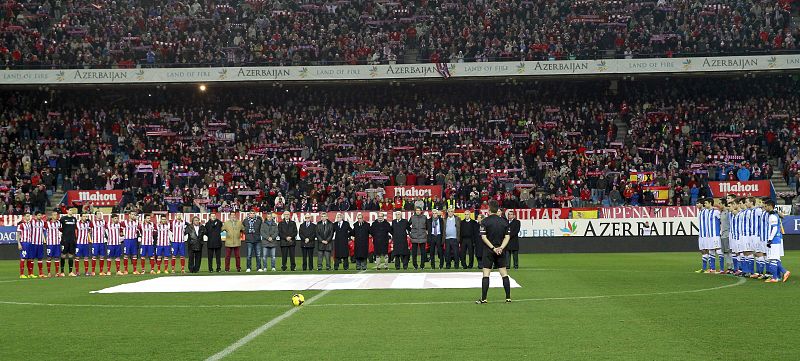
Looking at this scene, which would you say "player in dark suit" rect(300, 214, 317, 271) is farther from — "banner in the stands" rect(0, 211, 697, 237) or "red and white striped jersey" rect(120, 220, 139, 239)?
"banner in the stands" rect(0, 211, 697, 237)

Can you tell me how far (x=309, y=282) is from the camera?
23.9 m

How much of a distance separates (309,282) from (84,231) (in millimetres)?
9263

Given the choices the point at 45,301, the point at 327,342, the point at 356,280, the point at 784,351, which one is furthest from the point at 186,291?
the point at 784,351

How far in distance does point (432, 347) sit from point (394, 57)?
141 ft

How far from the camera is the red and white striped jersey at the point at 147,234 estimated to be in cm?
3031

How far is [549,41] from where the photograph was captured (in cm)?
5416

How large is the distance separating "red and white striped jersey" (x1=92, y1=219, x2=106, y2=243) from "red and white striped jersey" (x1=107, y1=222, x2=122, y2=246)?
16 cm

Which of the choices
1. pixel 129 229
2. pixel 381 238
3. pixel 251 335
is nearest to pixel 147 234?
pixel 129 229

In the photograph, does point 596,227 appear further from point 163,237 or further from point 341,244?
point 163,237

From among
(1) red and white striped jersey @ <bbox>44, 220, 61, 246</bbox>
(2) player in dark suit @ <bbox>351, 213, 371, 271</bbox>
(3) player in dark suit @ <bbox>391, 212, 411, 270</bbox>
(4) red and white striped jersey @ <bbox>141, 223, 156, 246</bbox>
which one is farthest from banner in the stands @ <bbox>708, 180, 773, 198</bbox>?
(1) red and white striped jersey @ <bbox>44, 220, 61, 246</bbox>

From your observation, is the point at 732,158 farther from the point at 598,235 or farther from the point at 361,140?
the point at 361,140

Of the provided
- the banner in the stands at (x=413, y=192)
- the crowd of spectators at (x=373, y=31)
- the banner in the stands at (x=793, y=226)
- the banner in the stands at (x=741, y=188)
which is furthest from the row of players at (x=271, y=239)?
the crowd of spectators at (x=373, y=31)

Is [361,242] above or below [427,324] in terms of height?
above

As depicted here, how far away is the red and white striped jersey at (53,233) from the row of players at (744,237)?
1771cm
